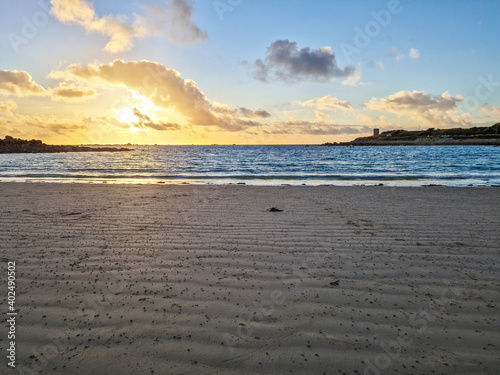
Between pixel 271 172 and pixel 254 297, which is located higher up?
pixel 271 172

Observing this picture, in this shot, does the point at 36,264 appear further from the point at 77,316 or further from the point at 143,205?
the point at 143,205

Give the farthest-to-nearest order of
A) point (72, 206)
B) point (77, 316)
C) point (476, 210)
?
point (72, 206)
point (476, 210)
point (77, 316)

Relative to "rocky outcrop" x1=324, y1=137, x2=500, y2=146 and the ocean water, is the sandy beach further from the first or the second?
"rocky outcrop" x1=324, y1=137, x2=500, y2=146

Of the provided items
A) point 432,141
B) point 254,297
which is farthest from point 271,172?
point 432,141

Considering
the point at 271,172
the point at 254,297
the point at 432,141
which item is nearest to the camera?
the point at 254,297

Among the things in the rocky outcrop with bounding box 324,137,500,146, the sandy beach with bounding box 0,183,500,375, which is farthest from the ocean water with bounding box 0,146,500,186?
the rocky outcrop with bounding box 324,137,500,146

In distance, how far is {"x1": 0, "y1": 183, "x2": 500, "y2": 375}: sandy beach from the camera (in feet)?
8.63

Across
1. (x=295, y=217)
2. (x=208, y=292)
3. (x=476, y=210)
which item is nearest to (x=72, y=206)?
(x=295, y=217)

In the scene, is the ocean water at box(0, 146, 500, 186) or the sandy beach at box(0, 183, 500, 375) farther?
the ocean water at box(0, 146, 500, 186)

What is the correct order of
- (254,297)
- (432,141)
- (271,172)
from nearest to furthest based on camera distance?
(254,297) < (271,172) < (432,141)

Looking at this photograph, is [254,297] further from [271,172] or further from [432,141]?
[432,141]

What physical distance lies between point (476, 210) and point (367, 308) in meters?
8.55

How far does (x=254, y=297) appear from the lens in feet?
12.0

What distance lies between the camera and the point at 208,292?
379cm
